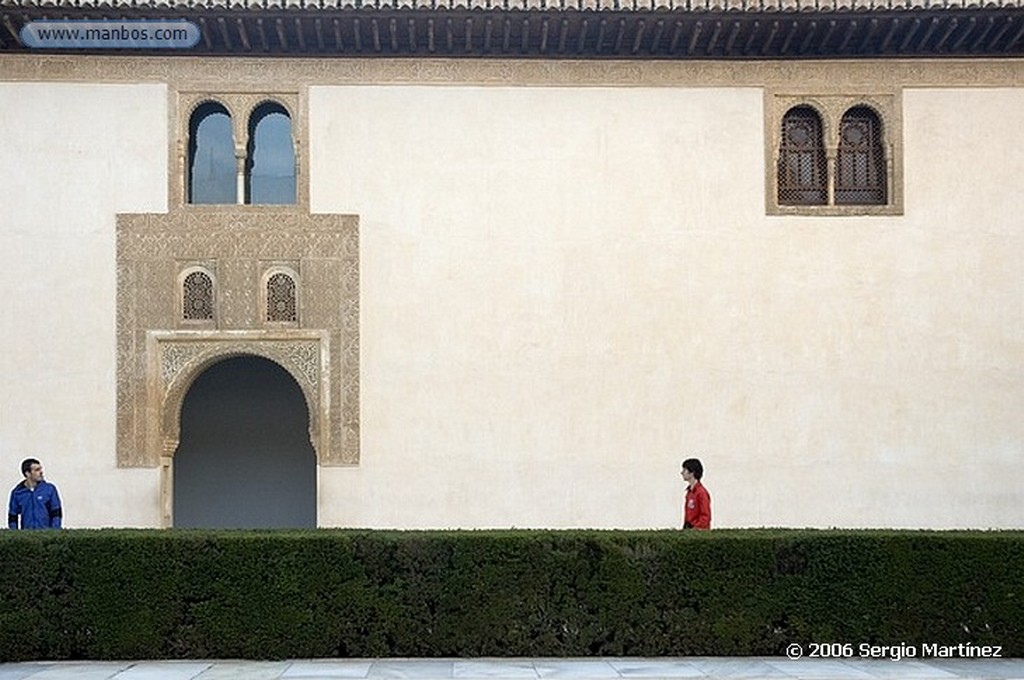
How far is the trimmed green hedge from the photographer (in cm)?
708

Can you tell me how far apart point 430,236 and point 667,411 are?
2.33 m

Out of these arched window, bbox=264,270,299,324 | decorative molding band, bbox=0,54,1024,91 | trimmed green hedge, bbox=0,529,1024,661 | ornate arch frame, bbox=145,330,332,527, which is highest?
decorative molding band, bbox=0,54,1024,91

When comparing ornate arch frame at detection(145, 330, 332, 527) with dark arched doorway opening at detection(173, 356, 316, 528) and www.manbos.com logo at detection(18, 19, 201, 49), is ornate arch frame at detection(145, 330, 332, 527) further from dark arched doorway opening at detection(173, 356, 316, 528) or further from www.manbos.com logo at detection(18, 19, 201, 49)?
dark arched doorway opening at detection(173, 356, 316, 528)

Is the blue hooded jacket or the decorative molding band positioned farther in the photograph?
the decorative molding band

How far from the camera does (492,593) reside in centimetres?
721

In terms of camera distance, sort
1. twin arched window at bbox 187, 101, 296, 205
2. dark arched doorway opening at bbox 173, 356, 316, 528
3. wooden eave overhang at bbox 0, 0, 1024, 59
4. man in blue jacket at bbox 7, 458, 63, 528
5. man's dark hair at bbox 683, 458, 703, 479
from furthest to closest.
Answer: dark arched doorway opening at bbox 173, 356, 316, 528 → twin arched window at bbox 187, 101, 296, 205 → wooden eave overhang at bbox 0, 0, 1024, 59 → man in blue jacket at bbox 7, 458, 63, 528 → man's dark hair at bbox 683, 458, 703, 479

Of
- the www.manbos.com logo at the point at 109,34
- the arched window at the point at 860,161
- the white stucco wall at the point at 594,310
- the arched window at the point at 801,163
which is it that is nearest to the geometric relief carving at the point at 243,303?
the white stucco wall at the point at 594,310

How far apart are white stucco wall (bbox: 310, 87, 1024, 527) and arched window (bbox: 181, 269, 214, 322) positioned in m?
Result: 1.07

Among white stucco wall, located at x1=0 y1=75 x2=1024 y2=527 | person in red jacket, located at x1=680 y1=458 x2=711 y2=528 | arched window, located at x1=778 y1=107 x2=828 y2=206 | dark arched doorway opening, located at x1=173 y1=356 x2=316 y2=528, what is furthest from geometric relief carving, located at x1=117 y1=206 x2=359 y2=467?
arched window, located at x1=778 y1=107 x2=828 y2=206

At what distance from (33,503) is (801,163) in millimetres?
6413

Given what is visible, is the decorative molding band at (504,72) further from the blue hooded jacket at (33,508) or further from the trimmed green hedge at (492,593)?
the trimmed green hedge at (492,593)

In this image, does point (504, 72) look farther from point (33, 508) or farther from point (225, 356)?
point (33, 508)

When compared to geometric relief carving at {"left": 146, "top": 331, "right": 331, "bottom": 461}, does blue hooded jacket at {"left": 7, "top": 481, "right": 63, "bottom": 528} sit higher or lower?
lower

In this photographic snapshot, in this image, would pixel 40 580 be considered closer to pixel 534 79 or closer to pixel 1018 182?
pixel 534 79
